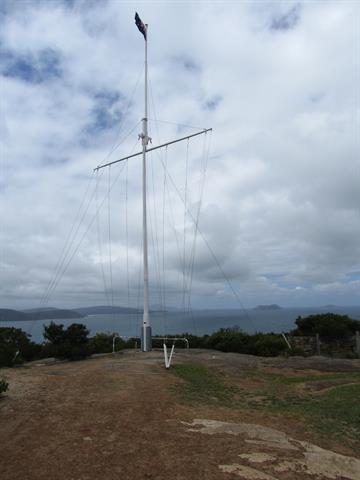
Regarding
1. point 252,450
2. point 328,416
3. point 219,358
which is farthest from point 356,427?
point 219,358

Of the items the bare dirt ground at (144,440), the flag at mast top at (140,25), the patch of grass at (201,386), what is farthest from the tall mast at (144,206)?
the bare dirt ground at (144,440)

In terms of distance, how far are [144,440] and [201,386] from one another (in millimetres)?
5249

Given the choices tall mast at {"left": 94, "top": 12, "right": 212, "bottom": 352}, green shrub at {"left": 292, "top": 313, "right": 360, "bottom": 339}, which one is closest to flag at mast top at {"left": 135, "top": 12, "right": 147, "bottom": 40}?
tall mast at {"left": 94, "top": 12, "right": 212, "bottom": 352}

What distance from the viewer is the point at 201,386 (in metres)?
11.5

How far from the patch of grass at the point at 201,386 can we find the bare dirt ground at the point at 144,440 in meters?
0.55

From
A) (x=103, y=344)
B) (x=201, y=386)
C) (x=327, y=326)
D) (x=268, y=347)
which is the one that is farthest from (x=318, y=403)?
(x=327, y=326)

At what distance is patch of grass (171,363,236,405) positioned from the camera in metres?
10.0

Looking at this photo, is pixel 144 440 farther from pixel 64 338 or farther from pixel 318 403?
pixel 64 338

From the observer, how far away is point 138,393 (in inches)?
384

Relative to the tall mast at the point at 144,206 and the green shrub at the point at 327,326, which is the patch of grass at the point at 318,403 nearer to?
the tall mast at the point at 144,206

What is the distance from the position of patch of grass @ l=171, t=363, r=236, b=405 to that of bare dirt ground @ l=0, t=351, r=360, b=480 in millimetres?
547

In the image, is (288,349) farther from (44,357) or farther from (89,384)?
(89,384)

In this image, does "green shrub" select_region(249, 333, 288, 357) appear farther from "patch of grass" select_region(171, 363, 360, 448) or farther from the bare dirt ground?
the bare dirt ground

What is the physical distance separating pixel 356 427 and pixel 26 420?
19.8ft
